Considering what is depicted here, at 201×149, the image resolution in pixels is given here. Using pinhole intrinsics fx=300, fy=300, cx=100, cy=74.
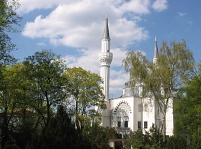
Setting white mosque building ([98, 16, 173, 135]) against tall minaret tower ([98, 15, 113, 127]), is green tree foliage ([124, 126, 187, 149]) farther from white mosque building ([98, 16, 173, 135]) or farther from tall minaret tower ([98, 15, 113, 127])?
tall minaret tower ([98, 15, 113, 127])

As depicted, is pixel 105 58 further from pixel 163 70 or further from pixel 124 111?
pixel 163 70

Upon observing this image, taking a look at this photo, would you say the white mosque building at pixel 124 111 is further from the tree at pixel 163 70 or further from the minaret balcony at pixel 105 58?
the tree at pixel 163 70

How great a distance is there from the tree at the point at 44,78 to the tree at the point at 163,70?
881 cm

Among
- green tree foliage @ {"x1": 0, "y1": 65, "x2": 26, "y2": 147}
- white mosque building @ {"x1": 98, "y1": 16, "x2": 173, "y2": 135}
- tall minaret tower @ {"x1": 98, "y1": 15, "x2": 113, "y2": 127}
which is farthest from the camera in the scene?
tall minaret tower @ {"x1": 98, "y1": 15, "x2": 113, "y2": 127}

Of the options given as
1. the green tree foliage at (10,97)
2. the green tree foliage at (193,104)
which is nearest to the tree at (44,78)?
the green tree foliage at (10,97)

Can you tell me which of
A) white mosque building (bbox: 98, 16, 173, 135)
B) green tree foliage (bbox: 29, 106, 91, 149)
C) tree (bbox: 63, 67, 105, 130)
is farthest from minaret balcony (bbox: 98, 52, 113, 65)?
green tree foliage (bbox: 29, 106, 91, 149)

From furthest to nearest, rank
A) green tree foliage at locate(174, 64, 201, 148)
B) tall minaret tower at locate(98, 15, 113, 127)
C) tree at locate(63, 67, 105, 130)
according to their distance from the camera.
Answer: tall minaret tower at locate(98, 15, 113, 127) → tree at locate(63, 67, 105, 130) → green tree foliage at locate(174, 64, 201, 148)

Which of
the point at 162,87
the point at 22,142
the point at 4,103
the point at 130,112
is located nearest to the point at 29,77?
the point at 4,103

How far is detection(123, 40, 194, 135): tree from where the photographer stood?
1203 inches

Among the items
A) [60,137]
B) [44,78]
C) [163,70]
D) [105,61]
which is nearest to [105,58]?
[105,61]

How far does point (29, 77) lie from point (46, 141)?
9.97 metres

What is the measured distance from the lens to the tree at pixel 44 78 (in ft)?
84.6

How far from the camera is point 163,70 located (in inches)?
1195

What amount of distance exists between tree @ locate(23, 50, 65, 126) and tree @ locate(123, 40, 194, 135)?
8.81m
